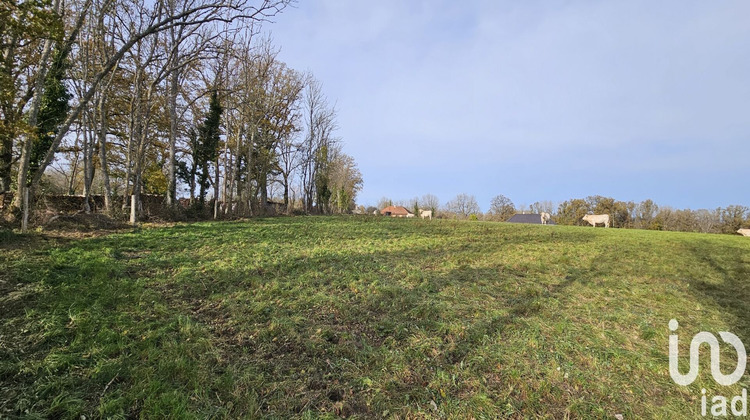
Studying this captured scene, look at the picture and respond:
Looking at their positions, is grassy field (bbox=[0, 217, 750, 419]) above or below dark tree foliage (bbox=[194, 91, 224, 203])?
below

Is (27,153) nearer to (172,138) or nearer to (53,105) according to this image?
(53,105)

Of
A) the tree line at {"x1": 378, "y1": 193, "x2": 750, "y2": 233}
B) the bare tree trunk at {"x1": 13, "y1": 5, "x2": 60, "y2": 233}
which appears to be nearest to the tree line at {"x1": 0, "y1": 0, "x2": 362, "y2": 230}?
the bare tree trunk at {"x1": 13, "y1": 5, "x2": 60, "y2": 233}

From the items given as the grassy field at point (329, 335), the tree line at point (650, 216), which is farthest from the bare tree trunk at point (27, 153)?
the tree line at point (650, 216)

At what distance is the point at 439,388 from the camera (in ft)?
9.49

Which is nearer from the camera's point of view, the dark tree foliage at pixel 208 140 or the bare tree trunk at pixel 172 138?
the bare tree trunk at pixel 172 138

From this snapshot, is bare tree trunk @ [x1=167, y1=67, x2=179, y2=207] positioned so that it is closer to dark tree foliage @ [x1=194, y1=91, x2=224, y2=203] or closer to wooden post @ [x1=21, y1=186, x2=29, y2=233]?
dark tree foliage @ [x1=194, y1=91, x2=224, y2=203]

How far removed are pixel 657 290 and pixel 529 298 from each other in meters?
3.35

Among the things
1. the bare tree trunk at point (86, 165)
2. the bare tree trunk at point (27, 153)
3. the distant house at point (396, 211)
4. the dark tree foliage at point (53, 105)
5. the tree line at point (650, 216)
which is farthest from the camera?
the distant house at point (396, 211)

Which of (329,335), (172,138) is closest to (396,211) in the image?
(172,138)

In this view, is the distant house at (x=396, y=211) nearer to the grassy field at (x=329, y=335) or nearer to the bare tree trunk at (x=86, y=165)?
the bare tree trunk at (x=86, y=165)

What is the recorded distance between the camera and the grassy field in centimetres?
258

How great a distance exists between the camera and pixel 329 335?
376 cm

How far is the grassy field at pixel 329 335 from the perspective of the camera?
2.58 m

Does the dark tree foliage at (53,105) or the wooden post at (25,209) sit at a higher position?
the dark tree foliage at (53,105)
